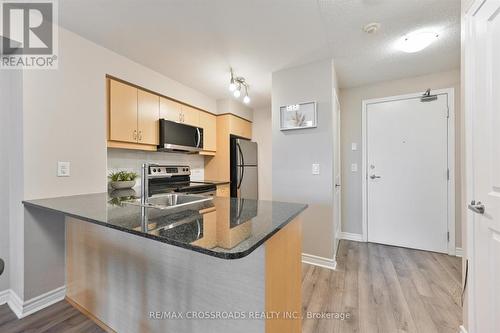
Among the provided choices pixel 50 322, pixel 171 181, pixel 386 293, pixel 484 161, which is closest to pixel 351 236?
pixel 386 293

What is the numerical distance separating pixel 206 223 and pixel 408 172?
3.04m

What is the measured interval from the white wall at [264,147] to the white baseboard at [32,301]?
10.5 feet

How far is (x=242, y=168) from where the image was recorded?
3826mm

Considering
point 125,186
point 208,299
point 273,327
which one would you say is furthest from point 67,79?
point 273,327

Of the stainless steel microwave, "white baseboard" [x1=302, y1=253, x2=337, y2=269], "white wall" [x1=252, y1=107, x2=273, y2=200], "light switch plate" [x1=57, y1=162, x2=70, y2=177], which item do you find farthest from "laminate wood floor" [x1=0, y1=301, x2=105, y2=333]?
"white wall" [x1=252, y1=107, x2=273, y2=200]

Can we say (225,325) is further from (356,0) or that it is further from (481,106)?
(356,0)

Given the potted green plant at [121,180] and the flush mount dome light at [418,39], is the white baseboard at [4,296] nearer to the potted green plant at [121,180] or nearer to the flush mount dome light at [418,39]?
the potted green plant at [121,180]

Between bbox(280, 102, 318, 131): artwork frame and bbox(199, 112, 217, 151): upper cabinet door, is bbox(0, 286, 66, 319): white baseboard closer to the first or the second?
bbox(199, 112, 217, 151): upper cabinet door

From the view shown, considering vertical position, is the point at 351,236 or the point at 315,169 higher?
the point at 315,169

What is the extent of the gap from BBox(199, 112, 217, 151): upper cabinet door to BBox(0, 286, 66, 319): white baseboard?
7.60ft

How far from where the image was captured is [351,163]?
332 centimetres

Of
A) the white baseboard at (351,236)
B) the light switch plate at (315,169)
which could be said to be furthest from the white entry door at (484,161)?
the white baseboard at (351,236)

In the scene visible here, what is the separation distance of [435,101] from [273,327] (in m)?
3.30

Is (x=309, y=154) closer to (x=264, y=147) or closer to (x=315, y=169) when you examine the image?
(x=315, y=169)
